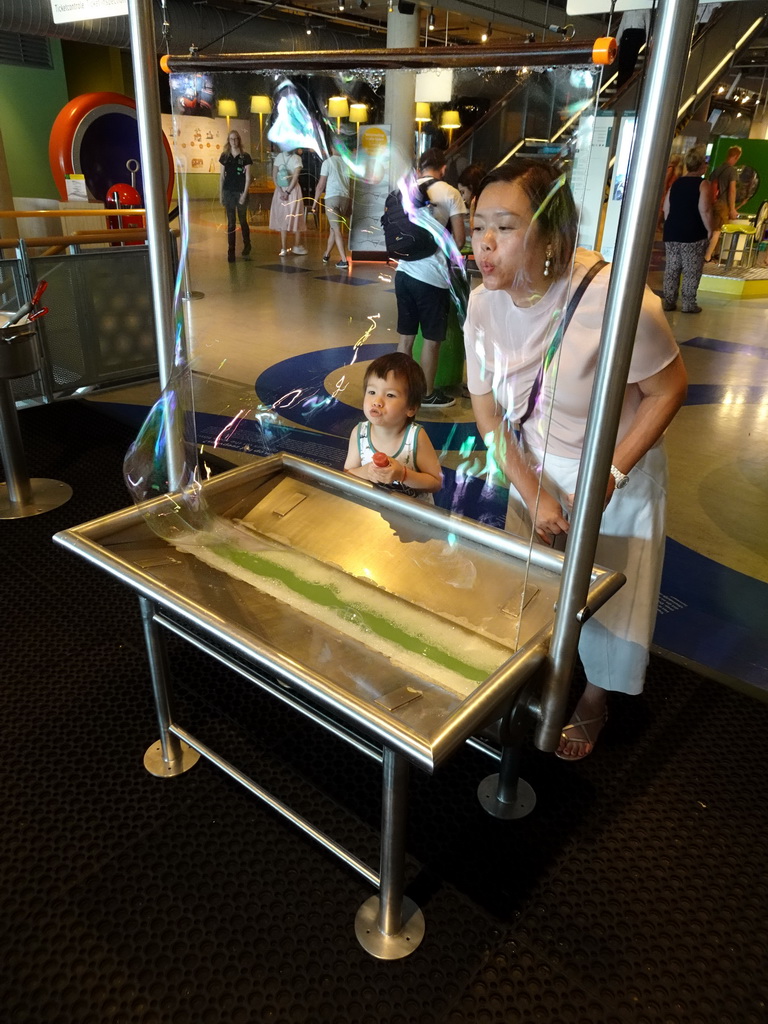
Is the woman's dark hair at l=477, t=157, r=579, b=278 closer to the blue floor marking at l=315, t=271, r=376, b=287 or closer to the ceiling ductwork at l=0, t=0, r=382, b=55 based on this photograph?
the blue floor marking at l=315, t=271, r=376, b=287

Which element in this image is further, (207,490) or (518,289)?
(207,490)

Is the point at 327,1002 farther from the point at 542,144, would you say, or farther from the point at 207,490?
the point at 542,144

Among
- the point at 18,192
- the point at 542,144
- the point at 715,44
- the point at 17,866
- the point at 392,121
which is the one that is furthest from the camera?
the point at 18,192

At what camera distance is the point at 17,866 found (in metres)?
1.54

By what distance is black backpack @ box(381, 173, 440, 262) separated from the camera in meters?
1.05

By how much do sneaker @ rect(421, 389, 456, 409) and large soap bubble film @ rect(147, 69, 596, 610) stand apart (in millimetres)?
23

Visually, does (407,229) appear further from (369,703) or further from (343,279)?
(369,703)

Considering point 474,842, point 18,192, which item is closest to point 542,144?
point 474,842

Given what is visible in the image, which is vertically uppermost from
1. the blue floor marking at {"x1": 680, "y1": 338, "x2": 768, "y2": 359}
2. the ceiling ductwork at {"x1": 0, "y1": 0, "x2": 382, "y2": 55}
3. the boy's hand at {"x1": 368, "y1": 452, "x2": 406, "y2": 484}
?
the ceiling ductwork at {"x1": 0, "y1": 0, "x2": 382, "y2": 55}

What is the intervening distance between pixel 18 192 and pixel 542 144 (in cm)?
1165

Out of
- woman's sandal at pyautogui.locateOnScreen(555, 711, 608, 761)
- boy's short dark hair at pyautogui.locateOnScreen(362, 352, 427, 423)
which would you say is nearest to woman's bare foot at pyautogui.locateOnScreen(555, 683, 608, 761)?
woman's sandal at pyautogui.locateOnScreen(555, 711, 608, 761)

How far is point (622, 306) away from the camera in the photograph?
2.75 feet

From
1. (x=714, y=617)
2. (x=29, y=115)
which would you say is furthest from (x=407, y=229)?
(x=29, y=115)

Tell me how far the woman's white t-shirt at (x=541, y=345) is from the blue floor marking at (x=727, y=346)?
5.47 meters
